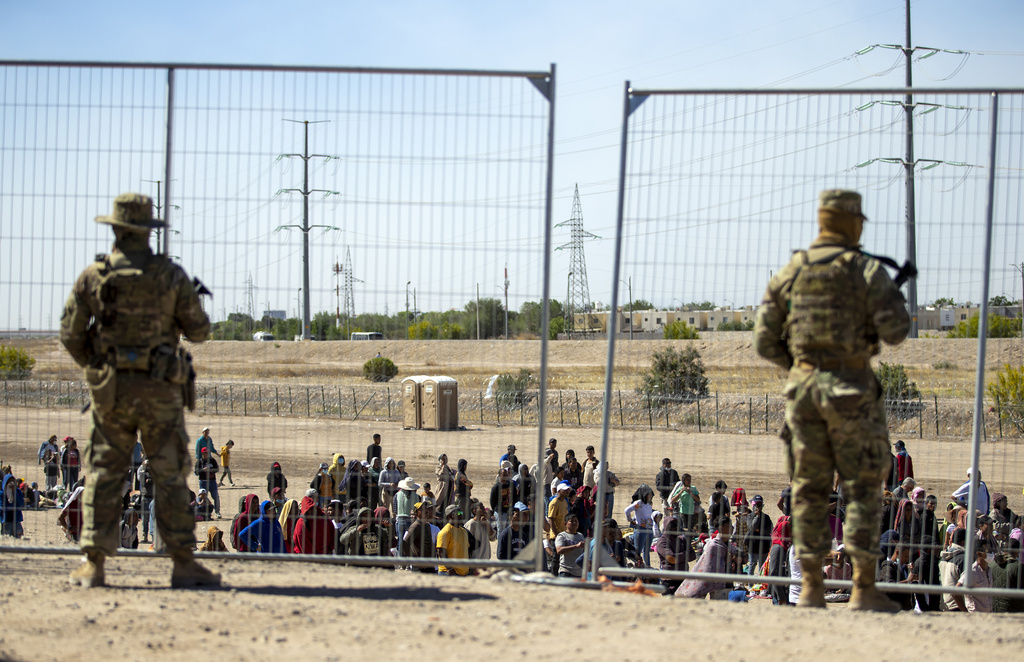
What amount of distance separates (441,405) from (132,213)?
18861 millimetres

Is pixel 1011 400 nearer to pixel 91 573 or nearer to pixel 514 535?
pixel 514 535

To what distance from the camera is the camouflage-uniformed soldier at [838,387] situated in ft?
14.8

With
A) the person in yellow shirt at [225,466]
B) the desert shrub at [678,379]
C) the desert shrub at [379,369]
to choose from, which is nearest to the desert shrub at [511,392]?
the desert shrub at [678,379]

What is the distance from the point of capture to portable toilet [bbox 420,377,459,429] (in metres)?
22.8

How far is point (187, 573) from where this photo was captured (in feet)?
15.6

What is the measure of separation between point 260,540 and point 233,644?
12.6 feet

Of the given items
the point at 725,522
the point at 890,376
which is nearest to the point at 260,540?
the point at 725,522

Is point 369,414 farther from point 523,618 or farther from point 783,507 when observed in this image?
point 523,618

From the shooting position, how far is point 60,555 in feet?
18.7

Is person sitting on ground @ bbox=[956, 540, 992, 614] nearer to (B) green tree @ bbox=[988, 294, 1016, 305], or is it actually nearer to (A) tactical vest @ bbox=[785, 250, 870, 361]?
(B) green tree @ bbox=[988, 294, 1016, 305]

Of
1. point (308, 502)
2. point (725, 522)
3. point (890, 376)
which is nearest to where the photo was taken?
point (308, 502)

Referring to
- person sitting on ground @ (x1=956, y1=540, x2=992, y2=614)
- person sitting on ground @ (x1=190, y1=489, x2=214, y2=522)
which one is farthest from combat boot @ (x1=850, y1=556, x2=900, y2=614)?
person sitting on ground @ (x1=190, y1=489, x2=214, y2=522)

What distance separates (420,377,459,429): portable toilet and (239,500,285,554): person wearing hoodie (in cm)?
1399

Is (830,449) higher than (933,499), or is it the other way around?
(830,449)
